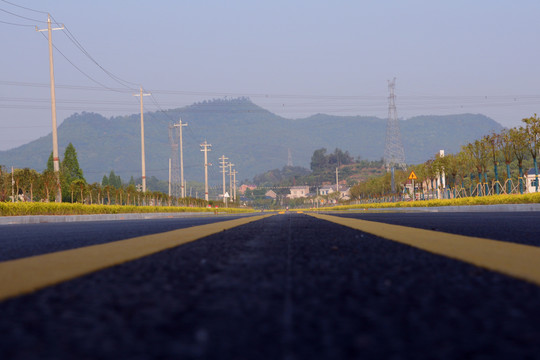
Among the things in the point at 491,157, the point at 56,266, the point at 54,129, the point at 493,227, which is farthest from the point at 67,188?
the point at 56,266

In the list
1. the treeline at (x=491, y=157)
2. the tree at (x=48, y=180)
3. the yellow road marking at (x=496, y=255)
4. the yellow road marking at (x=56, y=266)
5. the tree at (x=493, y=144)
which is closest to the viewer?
the yellow road marking at (x=56, y=266)

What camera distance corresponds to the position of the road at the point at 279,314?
6.92 ft

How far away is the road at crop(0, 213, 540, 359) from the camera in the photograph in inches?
83.0

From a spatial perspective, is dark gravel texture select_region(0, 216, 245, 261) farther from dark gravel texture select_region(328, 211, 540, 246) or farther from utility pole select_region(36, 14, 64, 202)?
utility pole select_region(36, 14, 64, 202)

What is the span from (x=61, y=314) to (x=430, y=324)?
5.33ft

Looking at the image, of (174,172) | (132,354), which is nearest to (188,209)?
(174,172)

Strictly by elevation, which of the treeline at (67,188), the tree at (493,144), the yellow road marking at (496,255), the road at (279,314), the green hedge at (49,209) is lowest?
the yellow road marking at (496,255)

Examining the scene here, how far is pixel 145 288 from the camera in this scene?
3762 mm

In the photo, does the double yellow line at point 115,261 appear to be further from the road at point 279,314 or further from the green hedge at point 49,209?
the green hedge at point 49,209

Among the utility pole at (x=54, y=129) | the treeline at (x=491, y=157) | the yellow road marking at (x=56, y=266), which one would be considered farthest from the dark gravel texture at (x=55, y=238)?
the treeline at (x=491, y=157)

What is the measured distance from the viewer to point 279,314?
2797 mm

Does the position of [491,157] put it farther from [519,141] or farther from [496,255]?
[496,255]

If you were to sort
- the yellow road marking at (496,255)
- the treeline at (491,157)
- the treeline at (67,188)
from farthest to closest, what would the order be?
1. the treeline at (491,157)
2. the treeline at (67,188)
3. the yellow road marking at (496,255)

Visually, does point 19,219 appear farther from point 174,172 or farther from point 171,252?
point 174,172
